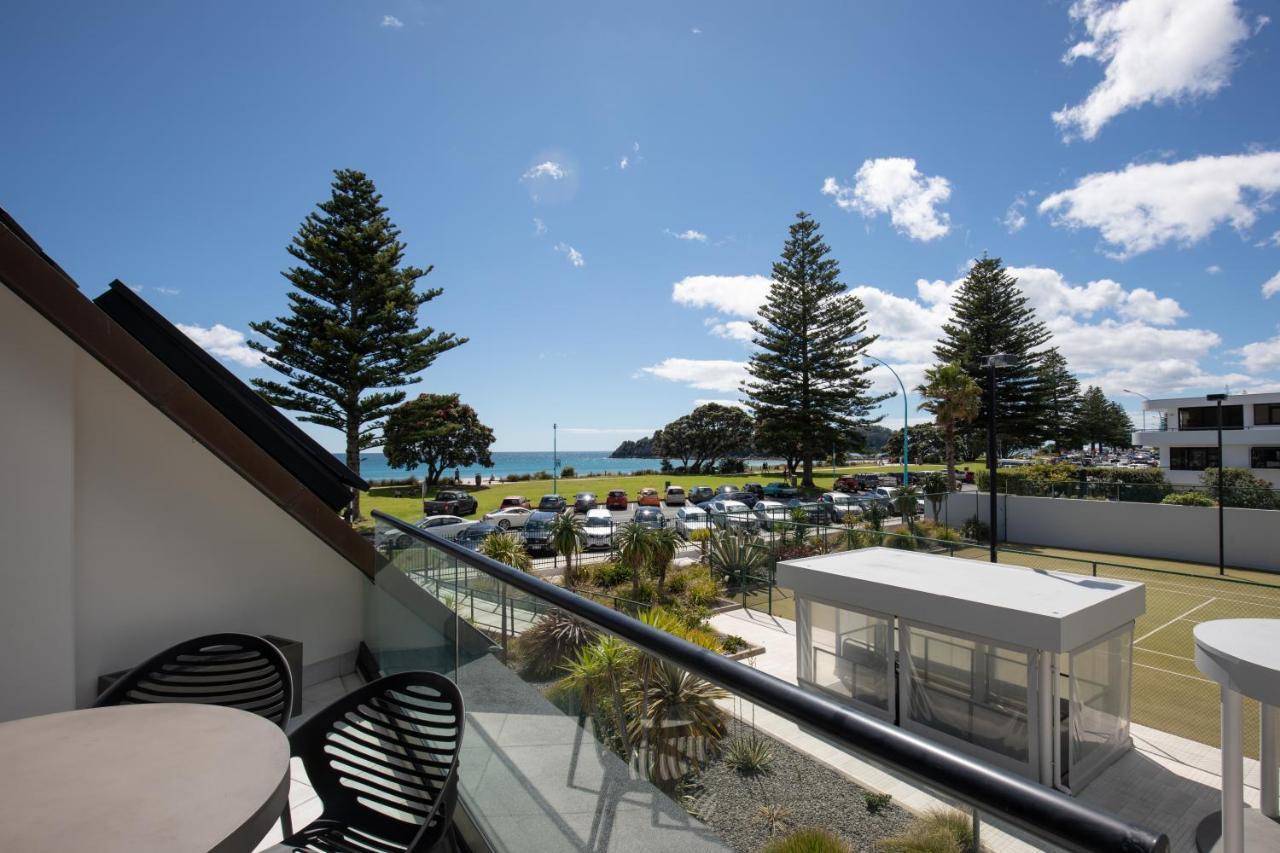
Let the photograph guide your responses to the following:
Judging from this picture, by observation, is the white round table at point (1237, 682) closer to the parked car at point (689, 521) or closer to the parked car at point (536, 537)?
the parked car at point (689, 521)

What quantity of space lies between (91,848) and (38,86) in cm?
1299

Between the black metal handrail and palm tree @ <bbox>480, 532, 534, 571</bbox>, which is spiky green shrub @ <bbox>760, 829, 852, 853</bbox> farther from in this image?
palm tree @ <bbox>480, 532, 534, 571</bbox>

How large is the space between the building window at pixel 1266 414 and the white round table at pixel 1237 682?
36.2m

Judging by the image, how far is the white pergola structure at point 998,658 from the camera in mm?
6324

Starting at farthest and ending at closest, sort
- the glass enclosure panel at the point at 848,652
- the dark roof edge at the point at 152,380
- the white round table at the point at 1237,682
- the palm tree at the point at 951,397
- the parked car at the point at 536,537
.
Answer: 1. the palm tree at the point at 951,397
2. the parked car at the point at 536,537
3. the glass enclosure panel at the point at 848,652
4. the white round table at the point at 1237,682
5. the dark roof edge at the point at 152,380

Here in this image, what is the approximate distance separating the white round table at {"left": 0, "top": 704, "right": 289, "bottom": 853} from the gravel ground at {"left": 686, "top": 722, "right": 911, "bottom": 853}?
84 cm

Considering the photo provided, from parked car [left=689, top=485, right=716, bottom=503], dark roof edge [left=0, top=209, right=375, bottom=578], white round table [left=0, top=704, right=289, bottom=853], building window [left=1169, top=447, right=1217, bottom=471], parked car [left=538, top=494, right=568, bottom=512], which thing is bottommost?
parked car [left=689, top=485, right=716, bottom=503]

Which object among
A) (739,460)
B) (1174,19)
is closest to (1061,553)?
(1174,19)

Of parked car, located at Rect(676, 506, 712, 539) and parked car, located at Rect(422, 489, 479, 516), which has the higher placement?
parked car, located at Rect(676, 506, 712, 539)

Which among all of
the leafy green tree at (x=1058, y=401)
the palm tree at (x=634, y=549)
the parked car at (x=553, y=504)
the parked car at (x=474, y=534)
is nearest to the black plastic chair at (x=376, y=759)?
the palm tree at (x=634, y=549)

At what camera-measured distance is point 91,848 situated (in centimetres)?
104

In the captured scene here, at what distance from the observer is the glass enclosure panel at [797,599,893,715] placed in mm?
7781

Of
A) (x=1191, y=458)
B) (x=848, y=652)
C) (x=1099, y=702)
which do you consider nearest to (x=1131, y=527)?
(x=1099, y=702)

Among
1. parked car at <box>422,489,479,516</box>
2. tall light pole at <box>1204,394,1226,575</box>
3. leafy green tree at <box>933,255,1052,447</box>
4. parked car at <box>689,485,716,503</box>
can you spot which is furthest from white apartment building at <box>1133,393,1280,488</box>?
parked car at <box>422,489,479,516</box>
